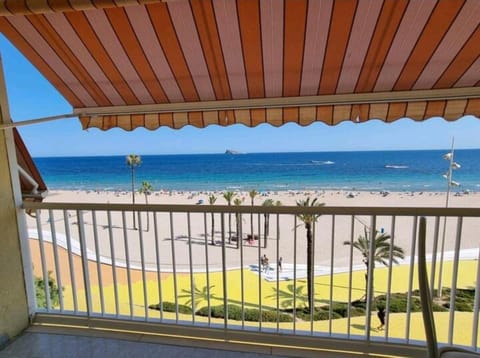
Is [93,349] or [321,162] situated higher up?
[93,349]

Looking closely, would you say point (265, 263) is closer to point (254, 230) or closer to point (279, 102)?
point (279, 102)

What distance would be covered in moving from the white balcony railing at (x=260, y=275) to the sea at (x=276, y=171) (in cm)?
849

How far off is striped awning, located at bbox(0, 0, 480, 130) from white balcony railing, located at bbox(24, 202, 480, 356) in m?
0.94

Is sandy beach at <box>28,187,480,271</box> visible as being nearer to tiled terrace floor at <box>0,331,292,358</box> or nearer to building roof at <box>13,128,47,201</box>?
building roof at <box>13,128,47,201</box>

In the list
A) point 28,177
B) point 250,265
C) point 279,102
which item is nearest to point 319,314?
point 250,265

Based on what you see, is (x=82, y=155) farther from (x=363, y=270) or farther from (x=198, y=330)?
(x=198, y=330)

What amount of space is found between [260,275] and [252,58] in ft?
5.51

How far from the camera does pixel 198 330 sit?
2320 millimetres

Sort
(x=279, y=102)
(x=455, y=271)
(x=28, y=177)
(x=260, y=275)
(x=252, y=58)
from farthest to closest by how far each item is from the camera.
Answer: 1. (x=28, y=177)
2. (x=279, y=102)
3. (x=260, y=275)
4. (x=252, y=58)
5. (x=455, y=271)

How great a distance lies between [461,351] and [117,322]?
2371 millimetres

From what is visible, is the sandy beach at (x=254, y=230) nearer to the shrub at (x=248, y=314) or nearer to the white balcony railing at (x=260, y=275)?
the white balcony railing at (x=260, y=275)

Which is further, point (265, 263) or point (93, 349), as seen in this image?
point (265, 263)

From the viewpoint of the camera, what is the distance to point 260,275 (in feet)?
7.73

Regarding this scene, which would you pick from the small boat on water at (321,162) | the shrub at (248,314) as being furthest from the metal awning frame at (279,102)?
the small boat on water at (321,162)
